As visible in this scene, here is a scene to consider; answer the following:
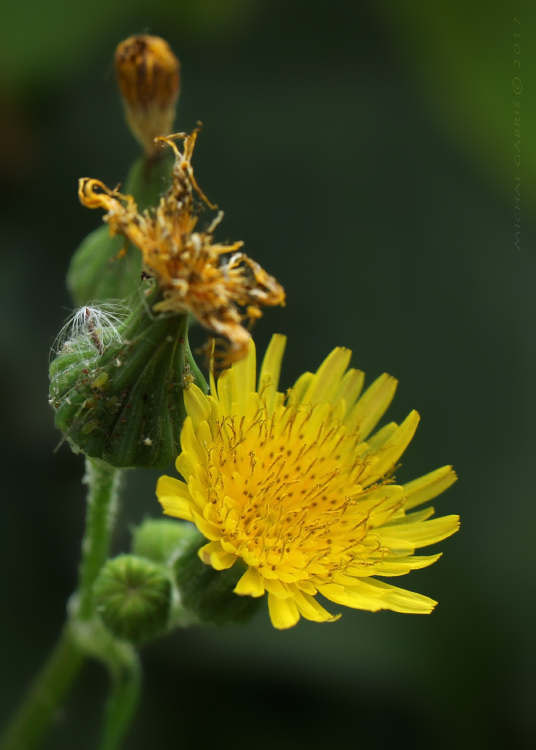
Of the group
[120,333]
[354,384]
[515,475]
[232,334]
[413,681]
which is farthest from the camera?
[515,475]

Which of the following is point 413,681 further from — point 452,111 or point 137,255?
point 452,111

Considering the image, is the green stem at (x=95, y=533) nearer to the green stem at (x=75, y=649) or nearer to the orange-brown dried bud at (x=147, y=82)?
the green stem at (x=75, y=649)

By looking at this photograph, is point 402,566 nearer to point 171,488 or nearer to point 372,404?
point 372,404

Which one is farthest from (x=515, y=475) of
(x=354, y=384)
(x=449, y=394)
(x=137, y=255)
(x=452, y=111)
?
(x=137, y=255)

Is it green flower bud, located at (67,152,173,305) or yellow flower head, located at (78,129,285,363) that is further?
green flower bud, located at (67,152,173,305)

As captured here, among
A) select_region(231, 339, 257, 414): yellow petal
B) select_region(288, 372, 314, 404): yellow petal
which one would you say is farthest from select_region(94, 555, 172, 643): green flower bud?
select_region(288, 372, 314, 404): yellow petal

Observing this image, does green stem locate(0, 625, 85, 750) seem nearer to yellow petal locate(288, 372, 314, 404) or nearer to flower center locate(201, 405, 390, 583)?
flower center locate(201, 405, 390, 583)

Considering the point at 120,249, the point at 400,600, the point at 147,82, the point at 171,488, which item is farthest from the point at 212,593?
the point at 147,82
